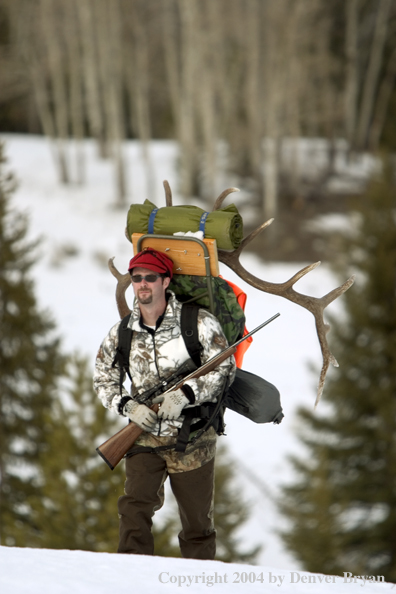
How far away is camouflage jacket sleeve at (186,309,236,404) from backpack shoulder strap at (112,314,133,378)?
41cm

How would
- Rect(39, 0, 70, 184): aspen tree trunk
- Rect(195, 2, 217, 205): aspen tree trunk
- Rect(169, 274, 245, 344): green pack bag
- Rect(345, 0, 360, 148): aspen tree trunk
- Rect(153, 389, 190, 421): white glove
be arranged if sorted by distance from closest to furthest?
Rect(153, 389, 190, 421): white glove, Rect(169, 274, 245, 344): green pack bag, Rect(195, 2, 217, 205): aspen tree trunk, Rect(39, 0, 70, 184): aspen tree trunk, Rect(345, 0, 360, 148): aspen tree trunk

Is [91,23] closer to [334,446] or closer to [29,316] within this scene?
[29,316]

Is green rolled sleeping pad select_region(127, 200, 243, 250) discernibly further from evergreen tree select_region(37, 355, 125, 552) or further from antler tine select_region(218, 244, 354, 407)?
evergreen tree select_region(37, 355, 125, 552)

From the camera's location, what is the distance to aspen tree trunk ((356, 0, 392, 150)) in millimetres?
28531

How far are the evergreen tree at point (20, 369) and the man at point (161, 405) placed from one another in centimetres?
974

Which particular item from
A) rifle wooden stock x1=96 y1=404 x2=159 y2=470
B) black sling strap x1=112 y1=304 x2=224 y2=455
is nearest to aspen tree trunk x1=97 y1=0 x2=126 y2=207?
black sling strap x1=112 y1=304 x2=224 y2=455

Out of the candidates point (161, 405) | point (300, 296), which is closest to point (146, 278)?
point (161, 405)

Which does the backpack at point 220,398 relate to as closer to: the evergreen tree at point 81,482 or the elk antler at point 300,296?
the elk antler at point 300,296

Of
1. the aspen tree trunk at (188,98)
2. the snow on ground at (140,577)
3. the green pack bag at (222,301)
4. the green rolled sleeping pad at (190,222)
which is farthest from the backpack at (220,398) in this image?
the aspen tree trunk at (188,98)

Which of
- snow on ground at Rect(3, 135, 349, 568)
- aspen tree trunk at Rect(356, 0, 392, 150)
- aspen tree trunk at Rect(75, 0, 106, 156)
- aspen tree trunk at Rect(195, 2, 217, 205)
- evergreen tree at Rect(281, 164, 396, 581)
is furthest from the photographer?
aspen tree trunk at Rect(356, 0, 392, 150)

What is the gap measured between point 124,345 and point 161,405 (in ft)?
1.37

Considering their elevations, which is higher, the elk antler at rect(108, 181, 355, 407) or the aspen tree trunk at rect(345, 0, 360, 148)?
the aspen tree trunk at rect(345, 0, 360, 148)

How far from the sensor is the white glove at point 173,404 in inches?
144

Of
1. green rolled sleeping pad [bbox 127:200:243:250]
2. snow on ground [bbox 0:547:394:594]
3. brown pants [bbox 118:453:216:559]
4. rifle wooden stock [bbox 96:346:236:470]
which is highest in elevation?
green rolled sleeping pad [bbox 127:200:243:250]
